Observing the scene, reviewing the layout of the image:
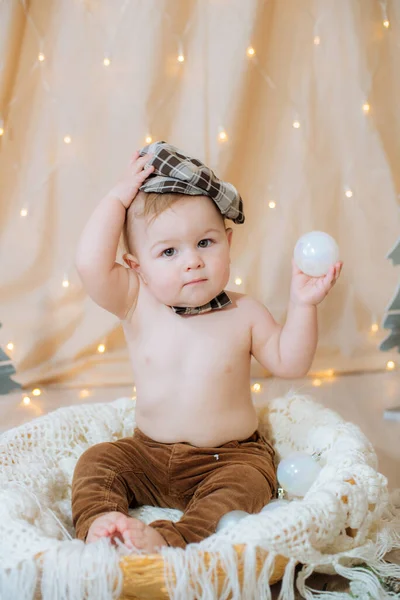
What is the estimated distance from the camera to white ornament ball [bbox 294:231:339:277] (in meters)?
1.06

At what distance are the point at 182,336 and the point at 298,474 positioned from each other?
292 mm

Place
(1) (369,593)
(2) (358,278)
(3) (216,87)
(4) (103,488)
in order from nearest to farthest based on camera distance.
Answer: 1. (1) (369,593)
2. (4) (103,488)
3. (3) (216,87)
4. (2) (358,278)

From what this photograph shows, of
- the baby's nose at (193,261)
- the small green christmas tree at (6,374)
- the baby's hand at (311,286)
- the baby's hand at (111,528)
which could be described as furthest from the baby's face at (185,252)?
the small green christmas tree at (6,374)

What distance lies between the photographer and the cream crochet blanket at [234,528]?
0.80 m

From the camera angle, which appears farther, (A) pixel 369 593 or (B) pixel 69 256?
(B) pixel 69 256

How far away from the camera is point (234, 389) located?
1180mm

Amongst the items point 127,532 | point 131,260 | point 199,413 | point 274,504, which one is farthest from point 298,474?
point 131,260

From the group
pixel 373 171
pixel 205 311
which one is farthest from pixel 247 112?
pixel 205 311

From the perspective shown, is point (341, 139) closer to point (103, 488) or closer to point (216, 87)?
point (216, 87)

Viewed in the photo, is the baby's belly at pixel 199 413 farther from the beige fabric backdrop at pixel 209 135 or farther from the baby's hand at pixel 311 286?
the beige fabric backdrop at pixel 209 135

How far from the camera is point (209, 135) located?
71.6 inches

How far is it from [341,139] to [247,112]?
0.89 feet

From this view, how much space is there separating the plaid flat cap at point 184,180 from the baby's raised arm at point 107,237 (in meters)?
Result: 0.02

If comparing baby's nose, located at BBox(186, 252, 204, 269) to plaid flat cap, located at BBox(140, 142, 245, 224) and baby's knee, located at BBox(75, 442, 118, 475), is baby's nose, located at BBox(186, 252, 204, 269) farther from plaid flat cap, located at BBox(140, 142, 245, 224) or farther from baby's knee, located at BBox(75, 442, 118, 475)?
baby's knee, located at BBox(75, 442, 118, 475)
